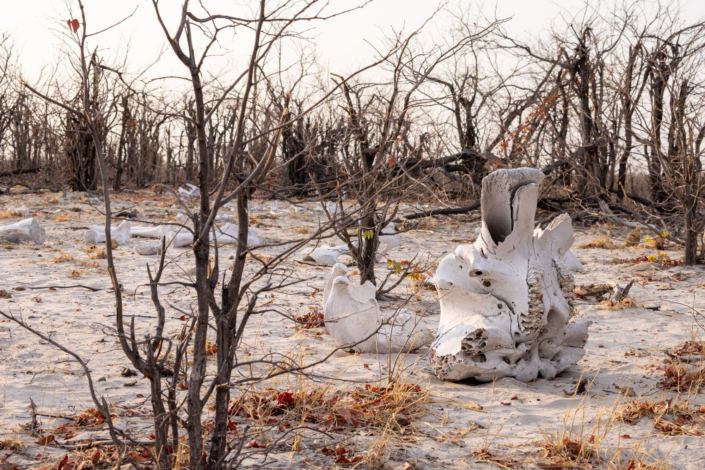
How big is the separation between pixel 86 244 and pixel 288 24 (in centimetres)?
834

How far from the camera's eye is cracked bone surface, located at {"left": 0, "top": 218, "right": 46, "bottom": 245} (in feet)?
28.1

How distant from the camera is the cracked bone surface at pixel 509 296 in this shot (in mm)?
3582

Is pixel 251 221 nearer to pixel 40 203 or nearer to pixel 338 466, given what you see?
pixel 40 203

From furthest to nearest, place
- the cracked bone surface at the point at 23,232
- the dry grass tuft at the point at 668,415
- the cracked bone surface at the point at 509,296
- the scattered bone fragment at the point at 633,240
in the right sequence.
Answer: the scattered bone fragment at the point at 633,240
the cracked bone surface at the point at 23,232
the cracked bone surface at the point at 509,296
the dry grass tuft at the point at 668,415

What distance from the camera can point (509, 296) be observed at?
3.69 metres

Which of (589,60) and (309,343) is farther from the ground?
(589,60)

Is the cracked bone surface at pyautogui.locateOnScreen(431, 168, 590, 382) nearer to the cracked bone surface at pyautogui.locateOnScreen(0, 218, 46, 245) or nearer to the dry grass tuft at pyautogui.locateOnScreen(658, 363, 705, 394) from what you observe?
the dry grass tuft at pyautogui.locateOnScreen(658, 363, 705, 394)

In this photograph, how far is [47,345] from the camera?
13.5ft

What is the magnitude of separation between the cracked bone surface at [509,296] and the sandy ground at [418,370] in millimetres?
152

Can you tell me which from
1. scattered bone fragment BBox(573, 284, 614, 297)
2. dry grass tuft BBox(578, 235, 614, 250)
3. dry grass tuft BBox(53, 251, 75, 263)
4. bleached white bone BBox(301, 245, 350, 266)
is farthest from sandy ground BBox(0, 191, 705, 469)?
dry grass tuft BBox(578, 235, 614, 250)

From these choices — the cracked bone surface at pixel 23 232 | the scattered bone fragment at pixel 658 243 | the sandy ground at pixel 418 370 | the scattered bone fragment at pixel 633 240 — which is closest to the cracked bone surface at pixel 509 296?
the sandy ground at pixel 418 370

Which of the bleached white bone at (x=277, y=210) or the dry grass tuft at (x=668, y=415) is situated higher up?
the bleached white bone at (x=277, y=210)

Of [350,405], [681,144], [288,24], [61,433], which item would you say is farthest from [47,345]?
[681,144]

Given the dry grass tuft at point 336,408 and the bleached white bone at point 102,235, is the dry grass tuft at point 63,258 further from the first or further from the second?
the dry grass tuft at point 336,408
